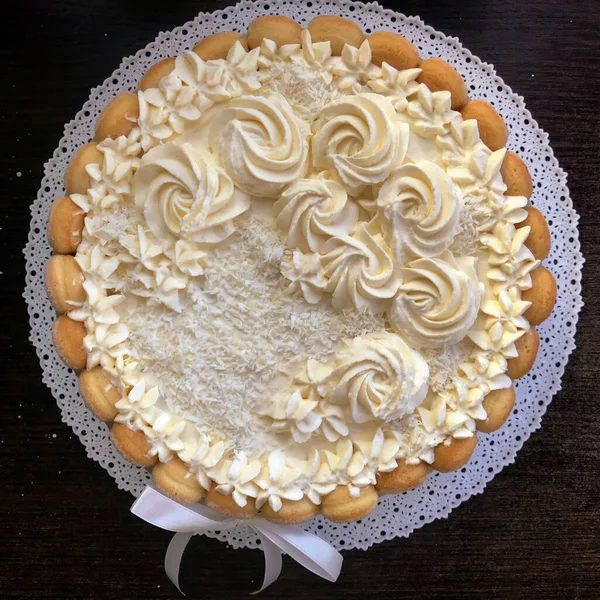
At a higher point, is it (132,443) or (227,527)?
(132,443)

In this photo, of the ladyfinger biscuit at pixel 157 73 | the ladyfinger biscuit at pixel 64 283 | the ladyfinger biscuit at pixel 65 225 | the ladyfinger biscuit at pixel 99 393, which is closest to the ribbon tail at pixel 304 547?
the ladyfinger biscuit at pixel 99 393

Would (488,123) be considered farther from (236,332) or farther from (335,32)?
(236,332)

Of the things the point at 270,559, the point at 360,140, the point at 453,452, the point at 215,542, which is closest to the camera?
the point at 360,140

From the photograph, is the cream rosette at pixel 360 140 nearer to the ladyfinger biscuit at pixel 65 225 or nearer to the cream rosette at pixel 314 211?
the cream rosette at pixel 314 211

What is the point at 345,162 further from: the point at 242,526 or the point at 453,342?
the point at 242,526

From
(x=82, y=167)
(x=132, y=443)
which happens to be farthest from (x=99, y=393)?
(x=82, y=167)

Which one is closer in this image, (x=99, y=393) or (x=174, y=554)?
(x=99, y=393)
